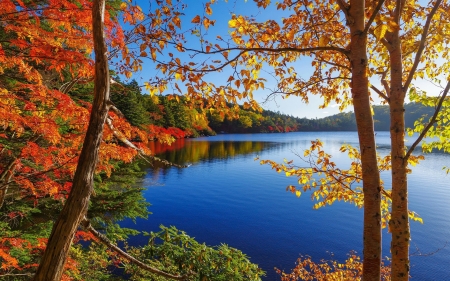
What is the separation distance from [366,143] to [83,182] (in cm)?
220

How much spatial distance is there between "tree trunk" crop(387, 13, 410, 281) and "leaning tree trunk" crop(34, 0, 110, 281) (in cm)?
303

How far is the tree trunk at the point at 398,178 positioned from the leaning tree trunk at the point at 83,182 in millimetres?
3029

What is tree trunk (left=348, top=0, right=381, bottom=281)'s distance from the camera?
7.20 ft

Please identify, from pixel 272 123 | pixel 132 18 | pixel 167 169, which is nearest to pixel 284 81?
pixel 132 18

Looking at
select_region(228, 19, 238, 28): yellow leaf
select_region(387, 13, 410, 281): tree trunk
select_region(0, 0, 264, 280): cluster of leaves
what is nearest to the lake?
select_region(0, 0, 264, 280): cluster of leaves

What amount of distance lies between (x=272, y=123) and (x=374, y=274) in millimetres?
115609

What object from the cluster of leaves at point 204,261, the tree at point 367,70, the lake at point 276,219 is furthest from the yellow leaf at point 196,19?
the lake at point 276,219

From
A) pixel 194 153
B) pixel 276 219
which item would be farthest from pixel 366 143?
pixel 194 153

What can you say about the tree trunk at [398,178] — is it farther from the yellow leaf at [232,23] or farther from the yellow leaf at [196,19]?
the yellow leaf at [196,19]

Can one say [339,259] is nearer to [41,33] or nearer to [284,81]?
[284,81]

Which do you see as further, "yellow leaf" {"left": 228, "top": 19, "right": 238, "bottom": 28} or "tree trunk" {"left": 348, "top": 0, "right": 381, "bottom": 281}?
"yellow leaf" {"left": 228, "top": 19, "right": 238, "bottom": 28}

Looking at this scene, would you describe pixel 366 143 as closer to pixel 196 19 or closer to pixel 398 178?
pixel 398 178

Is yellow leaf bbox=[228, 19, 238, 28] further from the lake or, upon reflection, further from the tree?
the lake

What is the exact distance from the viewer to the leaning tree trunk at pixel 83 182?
1729 millimetres
